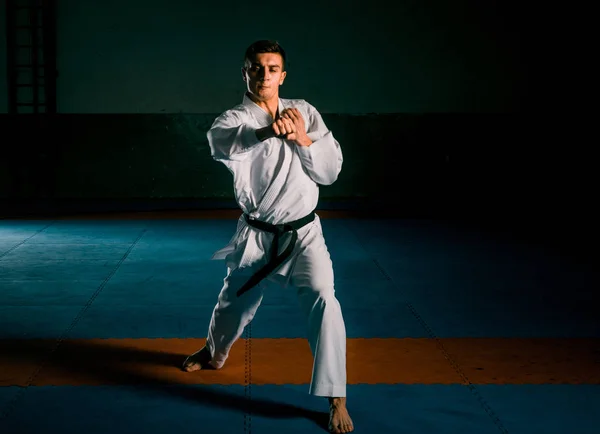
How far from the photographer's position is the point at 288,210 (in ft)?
10.5

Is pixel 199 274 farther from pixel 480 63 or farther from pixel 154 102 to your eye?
pixel 480 63

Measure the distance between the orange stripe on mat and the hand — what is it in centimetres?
124

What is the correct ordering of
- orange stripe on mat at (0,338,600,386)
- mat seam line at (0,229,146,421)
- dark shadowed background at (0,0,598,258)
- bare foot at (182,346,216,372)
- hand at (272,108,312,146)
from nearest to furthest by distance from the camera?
hand at (272,108,312,146) → mat seam line at (0,229,146,421) → orange stripe on mat at (0,338,600,386) → bare foot at (182,346,216,372) → dark shadowed background at (0,0,598,258)

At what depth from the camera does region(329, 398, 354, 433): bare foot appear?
292 cm

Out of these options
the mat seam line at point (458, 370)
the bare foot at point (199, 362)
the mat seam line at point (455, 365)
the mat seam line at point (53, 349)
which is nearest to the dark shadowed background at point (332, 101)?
the mat seam line at point (53, 349)

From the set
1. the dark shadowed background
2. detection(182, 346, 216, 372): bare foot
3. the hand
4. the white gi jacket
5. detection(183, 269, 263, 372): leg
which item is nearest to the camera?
the hand

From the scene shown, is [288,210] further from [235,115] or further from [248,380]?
[248,380]

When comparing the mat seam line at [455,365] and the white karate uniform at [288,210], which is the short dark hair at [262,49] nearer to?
the white karate uniform at [288,210]

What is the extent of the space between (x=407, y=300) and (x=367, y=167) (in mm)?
5968

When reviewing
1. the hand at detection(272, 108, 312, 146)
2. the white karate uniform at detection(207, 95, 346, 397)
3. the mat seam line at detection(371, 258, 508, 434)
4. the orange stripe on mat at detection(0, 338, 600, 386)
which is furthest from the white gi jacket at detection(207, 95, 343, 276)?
the mat seam line at detection(371, 258, 508, 434)

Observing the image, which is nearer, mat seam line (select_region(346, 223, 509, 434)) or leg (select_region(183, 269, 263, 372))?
mat seam line (select_region(346, 223, 509, 434))

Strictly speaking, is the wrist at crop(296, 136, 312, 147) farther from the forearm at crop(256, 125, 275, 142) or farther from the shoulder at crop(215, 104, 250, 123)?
the shoulder at crop(215, 104, 250, 123)

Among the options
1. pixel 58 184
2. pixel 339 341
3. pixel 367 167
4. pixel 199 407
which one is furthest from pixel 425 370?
pixel 58 184

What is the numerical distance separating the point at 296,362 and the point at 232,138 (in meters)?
1.31
